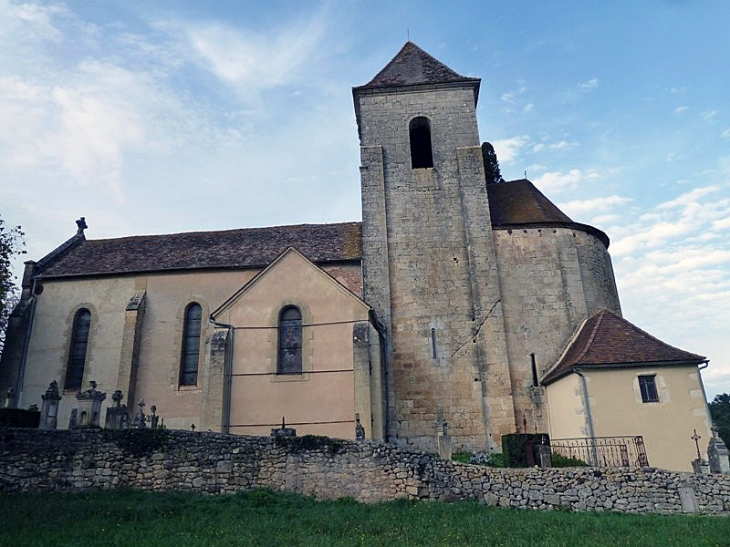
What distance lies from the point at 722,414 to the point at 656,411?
44795 millimetres

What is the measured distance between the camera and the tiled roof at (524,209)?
69.5ft

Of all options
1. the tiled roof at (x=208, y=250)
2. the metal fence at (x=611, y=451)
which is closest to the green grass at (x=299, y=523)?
the metal fence at (x=611, y=451)

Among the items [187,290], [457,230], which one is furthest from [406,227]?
[187,290]

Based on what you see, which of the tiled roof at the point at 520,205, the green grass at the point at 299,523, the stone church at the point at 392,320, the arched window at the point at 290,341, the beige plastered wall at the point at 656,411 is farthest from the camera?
the tiled roof at the point at 520,205

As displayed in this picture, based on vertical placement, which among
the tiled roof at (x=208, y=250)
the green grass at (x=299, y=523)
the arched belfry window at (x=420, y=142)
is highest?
the arched belfry window at (x=420, y=142)

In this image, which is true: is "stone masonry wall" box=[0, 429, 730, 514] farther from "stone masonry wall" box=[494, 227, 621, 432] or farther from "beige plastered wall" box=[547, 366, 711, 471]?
"stone masonry wall" box=[494, 227, 621, 432]

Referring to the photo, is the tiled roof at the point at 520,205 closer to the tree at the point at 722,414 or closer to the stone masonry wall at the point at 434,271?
the stone masonry wall at the point at 434,271

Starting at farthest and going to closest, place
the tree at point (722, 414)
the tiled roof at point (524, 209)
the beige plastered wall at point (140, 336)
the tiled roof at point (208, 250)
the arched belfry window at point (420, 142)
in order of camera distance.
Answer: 1. the tree at point (722, 414)
2. the arched belfry window at point (420, 142)
3. the tiled roof at point (208, 250)
4. the tiled roof at point (524, 209)
5. the beige plastered wall at point (140, 336)

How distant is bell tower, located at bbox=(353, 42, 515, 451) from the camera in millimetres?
19109

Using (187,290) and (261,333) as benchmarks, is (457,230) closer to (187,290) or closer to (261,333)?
(261,333)

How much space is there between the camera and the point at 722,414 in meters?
51.0

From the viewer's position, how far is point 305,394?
55.8ft

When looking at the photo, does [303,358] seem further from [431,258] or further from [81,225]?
[81,225]

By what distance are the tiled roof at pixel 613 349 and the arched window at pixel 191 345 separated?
13.2m
